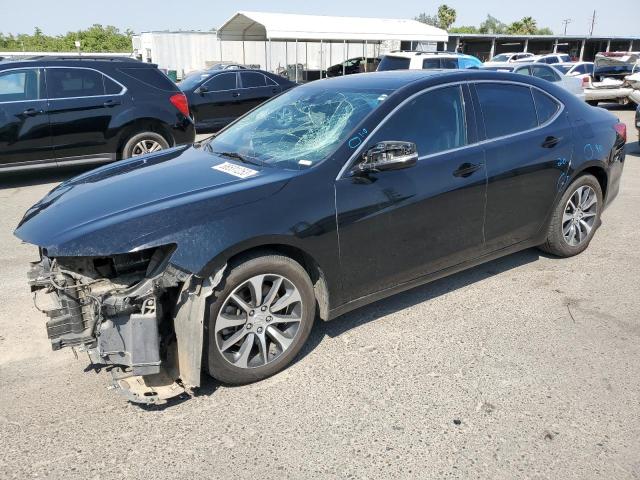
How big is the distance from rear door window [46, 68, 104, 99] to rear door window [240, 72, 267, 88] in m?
5.97

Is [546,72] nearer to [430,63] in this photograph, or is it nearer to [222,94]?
[430,63]

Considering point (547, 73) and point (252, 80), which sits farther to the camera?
point (547, 73)

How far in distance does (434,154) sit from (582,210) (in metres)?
2.02

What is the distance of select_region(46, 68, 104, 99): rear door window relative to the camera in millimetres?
7762

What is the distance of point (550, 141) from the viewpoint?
4402mm

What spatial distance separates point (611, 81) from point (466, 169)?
17938 millimetres

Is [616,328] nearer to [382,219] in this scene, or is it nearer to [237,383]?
[382,219]

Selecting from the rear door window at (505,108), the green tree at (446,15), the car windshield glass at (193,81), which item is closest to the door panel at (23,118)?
the car windshield glass at (193,81)

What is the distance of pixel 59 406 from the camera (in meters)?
2.94

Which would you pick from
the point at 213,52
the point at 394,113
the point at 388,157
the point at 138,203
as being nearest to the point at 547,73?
the point at 394,113

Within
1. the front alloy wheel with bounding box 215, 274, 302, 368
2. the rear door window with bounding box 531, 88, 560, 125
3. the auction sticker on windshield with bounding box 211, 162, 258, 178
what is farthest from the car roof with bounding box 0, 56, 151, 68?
the front alloy wheel with bounding box 215, 274, 302, 368

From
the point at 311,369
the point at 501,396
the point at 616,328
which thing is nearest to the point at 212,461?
the point at 311,369

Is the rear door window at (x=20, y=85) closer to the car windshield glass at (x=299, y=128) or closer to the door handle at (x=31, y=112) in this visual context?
the door handle at (x=31, y=112)

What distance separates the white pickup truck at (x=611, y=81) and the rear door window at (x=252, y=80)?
11.5m
